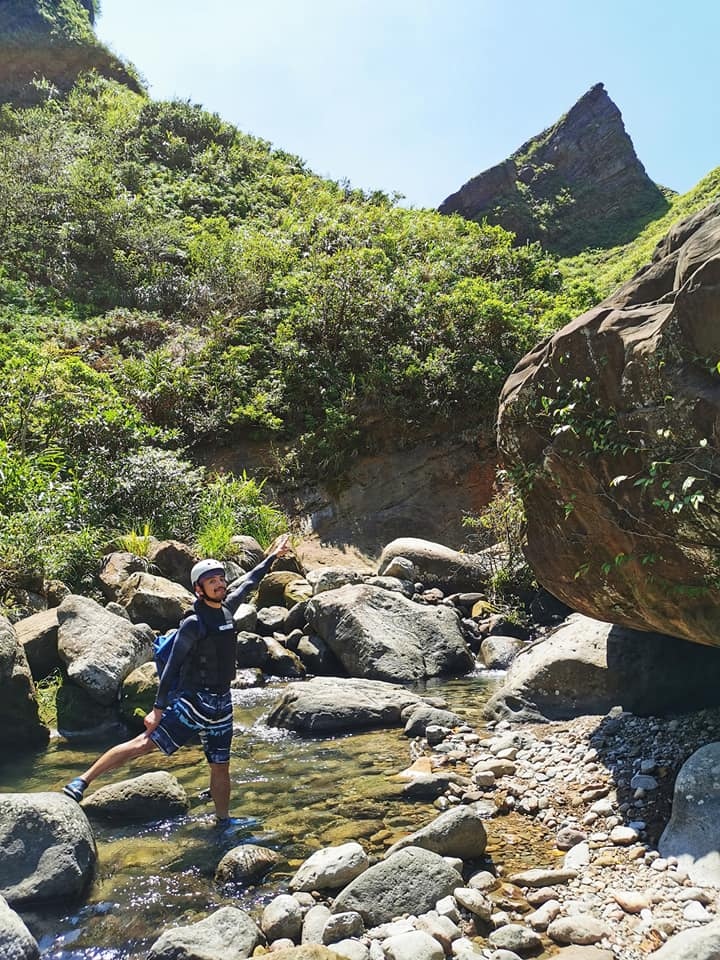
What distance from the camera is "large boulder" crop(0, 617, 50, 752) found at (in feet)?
23.5

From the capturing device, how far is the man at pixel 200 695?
5.37 m

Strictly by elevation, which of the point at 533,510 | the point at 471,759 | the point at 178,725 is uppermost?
the point at 533,510

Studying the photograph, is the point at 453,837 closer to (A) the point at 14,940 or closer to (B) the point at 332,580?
(A) the point at 14,940

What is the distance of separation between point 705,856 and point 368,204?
101 ft

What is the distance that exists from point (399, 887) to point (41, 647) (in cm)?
569

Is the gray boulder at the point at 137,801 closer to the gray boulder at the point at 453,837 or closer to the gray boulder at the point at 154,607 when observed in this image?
the gray boulder at the point at 453,837

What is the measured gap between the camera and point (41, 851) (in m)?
4.40

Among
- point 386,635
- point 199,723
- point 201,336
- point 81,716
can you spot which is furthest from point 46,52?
point 199,723

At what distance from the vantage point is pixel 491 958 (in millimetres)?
3646

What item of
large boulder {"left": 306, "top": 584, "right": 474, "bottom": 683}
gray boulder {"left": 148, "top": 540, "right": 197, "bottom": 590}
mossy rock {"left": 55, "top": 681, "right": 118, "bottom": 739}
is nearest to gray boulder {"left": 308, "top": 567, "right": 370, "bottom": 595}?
large boulder {"left": 306, "top": 584, "right": 474, "bottom": 683}

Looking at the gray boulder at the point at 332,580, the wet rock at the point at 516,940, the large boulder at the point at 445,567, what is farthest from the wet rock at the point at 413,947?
the large boulder at the point at 445,567

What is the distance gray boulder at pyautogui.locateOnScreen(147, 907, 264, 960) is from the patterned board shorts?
154 centimetres

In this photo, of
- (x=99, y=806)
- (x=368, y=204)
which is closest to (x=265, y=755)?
(x=99, y=806)

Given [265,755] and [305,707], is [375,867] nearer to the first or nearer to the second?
[265,755]
